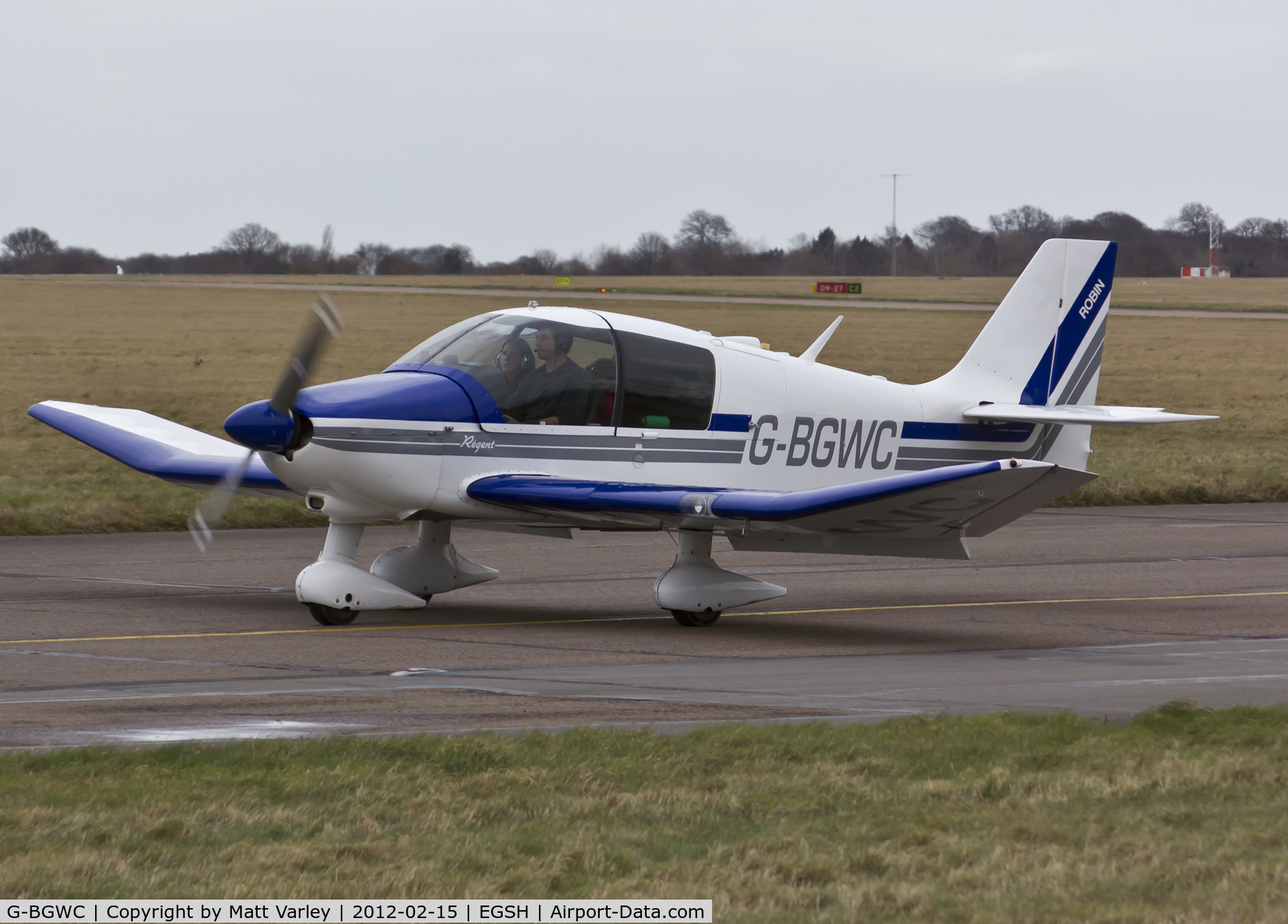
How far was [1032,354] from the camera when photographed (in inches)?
558

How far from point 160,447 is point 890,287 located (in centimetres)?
9530

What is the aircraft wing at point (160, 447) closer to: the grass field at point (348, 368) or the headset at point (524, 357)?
the headset at point (524, 357)

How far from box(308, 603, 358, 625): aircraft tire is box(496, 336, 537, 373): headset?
87.6 inches

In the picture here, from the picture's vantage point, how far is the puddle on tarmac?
7375 millimetres

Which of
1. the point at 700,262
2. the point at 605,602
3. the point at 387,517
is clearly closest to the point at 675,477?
the point at 605,602

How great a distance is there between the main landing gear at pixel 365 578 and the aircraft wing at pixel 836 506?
1012 millimetres

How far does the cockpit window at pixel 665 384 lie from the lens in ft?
39.0

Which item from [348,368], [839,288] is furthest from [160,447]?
[839,288]

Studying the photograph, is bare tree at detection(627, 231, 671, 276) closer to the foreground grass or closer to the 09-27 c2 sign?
the 09-27 c2 sign

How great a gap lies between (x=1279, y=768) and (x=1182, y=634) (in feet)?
16.0

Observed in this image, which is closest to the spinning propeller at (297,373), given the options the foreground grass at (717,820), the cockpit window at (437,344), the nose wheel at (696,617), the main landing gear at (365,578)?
the main landing gear at (365,578)

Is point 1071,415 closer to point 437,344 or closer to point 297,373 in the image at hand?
point 437,344

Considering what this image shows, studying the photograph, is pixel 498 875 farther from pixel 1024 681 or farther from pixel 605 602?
pixel 605 602

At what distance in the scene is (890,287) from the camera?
10569 cm
